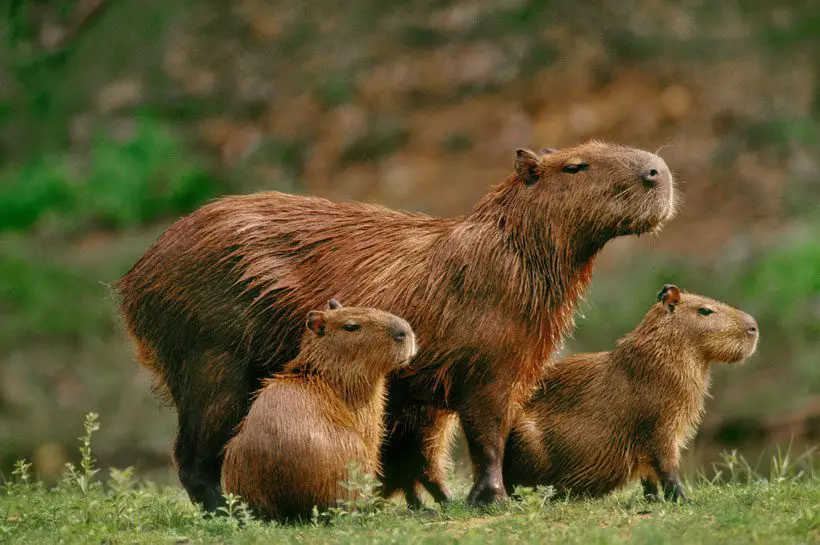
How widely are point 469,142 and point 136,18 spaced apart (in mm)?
6021

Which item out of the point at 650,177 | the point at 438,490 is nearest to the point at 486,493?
the point at 438,490

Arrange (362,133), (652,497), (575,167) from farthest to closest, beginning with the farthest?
(362,133) < (652,497) < (575,167)

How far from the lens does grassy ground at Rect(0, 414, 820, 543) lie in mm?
5828

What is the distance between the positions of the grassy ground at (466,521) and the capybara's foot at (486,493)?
0.27 ft

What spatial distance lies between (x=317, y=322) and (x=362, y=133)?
1064 cm

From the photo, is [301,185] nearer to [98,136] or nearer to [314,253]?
[98,136]

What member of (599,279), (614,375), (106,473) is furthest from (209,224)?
(599,279)

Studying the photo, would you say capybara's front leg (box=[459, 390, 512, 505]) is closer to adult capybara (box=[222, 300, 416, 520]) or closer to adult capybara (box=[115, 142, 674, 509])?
adult capybara (box=[115, 142, 674, 509])

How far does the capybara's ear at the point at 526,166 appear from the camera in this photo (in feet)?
23.2

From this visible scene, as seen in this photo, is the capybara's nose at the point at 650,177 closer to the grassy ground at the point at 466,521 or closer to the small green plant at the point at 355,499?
the grassy ground at the point at 466,521

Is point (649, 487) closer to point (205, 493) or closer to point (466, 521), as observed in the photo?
point (466, 521)

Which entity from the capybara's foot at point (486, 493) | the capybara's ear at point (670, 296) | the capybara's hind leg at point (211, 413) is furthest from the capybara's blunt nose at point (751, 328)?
the capybara's hind leg at point (211, 413)

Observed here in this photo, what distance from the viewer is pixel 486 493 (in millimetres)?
6844

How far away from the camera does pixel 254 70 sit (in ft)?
60.1
